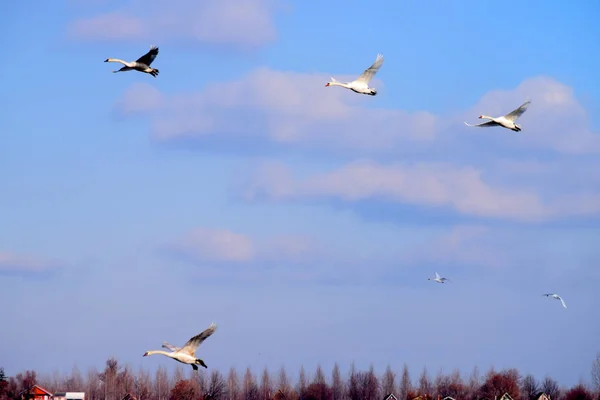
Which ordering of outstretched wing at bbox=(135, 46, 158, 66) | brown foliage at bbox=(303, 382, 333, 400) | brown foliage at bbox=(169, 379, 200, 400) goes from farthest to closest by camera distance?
brown foliage at bbox=(303, 382, 333, 400)
brown foliage at bbox=(169, 379, 200, 400)
outstretched wing at bbox=(135, 46, 158, 66)

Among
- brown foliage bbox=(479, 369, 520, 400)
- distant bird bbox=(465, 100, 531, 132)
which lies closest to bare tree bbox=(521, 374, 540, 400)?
brown foliage bbox=(479, 369, 520, 400)

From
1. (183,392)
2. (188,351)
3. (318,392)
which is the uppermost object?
(318,392)

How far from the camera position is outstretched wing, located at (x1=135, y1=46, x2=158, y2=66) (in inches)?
1943

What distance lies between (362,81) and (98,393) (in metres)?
135

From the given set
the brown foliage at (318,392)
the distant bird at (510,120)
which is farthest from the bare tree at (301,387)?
the distant bird at (510,120)

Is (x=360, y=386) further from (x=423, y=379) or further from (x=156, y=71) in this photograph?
(x=156, y=71)

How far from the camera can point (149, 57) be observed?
4966 centimetres

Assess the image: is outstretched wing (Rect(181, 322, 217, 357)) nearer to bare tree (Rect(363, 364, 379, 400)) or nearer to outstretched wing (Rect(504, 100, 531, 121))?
outstretched wing (Rect(504, 100, 531, 121))

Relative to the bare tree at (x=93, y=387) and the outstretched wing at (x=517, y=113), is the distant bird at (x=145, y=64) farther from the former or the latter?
the bare tree at (x=93, y=387)

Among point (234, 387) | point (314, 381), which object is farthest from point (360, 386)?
point (234, 387)

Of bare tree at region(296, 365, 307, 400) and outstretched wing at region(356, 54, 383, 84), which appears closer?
outstretched wing at region(356, 54, 383, 84)

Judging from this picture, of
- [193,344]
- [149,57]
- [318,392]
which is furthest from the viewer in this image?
[318,392]

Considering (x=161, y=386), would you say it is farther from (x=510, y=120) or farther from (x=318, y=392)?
(x=510, y=120)

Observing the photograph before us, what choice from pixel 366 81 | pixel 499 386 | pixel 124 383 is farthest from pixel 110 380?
pixel 366 81
